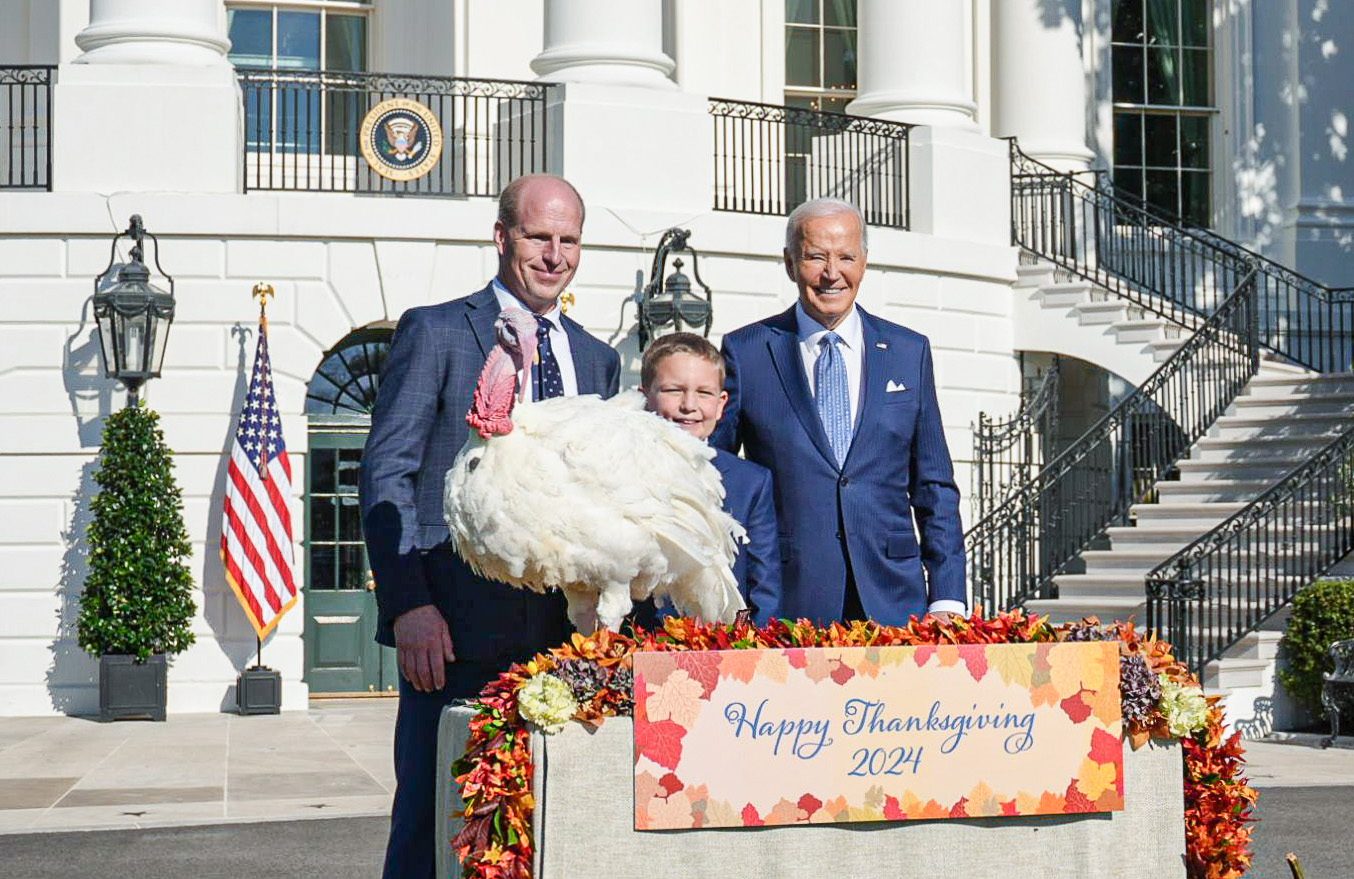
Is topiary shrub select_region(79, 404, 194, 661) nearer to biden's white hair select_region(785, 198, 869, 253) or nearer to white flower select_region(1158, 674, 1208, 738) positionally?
biden's white hair select_region(785, 198, 869, 253)

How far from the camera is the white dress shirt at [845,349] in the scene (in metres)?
6.19

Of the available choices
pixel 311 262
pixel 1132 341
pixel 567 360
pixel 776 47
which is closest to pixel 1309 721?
pixel 1132 341

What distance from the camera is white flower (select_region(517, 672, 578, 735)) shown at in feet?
14.8

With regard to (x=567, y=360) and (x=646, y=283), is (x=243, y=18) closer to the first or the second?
(x=646, y=283)

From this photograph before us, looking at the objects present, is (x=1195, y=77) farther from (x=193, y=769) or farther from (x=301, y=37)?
(x=193, y=769)

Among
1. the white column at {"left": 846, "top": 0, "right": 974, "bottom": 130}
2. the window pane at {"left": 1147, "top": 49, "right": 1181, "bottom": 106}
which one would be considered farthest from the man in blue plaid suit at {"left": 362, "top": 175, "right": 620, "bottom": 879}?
the window pane at {"left": 1147, "top": 49, "right": 1181, "bottom": 106}

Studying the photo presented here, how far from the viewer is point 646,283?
63.3ft

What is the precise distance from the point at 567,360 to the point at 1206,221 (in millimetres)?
21204

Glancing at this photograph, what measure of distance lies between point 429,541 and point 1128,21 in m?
21.6

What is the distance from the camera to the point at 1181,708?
16.3ft

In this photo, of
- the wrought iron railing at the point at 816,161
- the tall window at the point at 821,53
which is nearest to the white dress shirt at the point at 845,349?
the wrought iron railing at the point at 816,161

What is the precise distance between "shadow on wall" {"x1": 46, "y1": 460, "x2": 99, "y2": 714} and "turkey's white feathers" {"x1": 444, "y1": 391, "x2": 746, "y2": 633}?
13815 mm

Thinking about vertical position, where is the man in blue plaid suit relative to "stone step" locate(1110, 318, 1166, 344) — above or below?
below

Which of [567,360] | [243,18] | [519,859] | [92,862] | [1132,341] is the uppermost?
[243,18]
